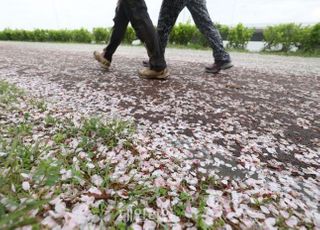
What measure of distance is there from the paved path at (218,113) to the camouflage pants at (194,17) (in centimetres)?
58

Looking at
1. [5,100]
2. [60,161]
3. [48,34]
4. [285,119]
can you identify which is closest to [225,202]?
[60,161]

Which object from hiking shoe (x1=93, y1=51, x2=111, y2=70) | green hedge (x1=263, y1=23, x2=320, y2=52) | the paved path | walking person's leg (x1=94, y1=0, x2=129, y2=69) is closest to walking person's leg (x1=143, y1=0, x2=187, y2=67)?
walking person's leg (x1=94, y1=0, x2=129, y2=69)

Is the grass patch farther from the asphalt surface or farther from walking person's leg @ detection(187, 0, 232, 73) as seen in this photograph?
walking person's leg @ detection(187, 0, 232, 73)

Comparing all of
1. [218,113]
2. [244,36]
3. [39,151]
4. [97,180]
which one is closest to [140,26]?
[218,113]

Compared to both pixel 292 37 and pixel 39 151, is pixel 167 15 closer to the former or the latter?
pixel 39 151

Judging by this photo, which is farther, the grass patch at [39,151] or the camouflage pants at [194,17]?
the camouflage pants at [194,17]

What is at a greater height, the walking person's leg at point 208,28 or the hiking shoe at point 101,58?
the walking person's leg at point 208,28

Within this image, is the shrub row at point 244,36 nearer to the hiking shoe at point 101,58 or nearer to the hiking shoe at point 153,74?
the hiking shoe at point 101,58

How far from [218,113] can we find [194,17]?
2217mm

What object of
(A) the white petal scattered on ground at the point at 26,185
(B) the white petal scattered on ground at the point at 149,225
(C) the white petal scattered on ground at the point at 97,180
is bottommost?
(B) the white petal scattered on ground at the point at 149,225

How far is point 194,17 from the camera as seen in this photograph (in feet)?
14.4

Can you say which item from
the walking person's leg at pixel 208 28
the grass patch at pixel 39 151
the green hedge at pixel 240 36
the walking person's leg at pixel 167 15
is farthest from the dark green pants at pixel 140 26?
the green hedge at pixel 240 36

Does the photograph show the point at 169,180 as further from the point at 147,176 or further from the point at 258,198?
the point at 258,198

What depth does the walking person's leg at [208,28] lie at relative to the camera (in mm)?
4266
